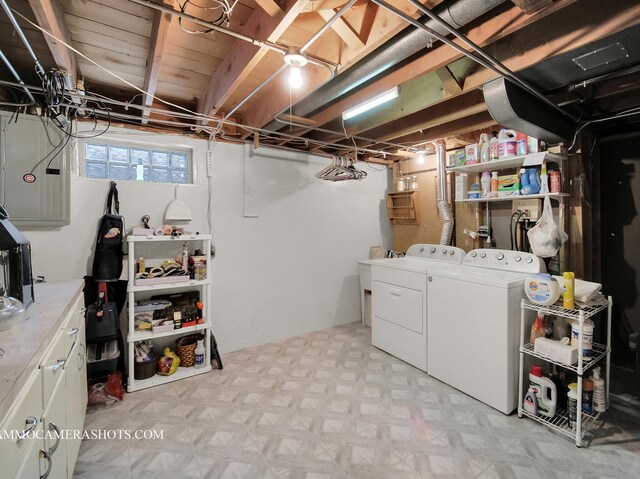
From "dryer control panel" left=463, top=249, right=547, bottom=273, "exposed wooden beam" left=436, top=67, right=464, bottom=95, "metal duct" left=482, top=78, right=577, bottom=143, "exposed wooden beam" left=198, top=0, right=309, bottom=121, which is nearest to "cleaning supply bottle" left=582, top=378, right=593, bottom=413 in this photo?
"dryer control panel" left=463, top=249, right=547, bottom=273

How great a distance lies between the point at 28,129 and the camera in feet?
7.02

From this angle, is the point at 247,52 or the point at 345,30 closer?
the point at 345,30

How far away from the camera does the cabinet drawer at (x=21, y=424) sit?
0.78 metres

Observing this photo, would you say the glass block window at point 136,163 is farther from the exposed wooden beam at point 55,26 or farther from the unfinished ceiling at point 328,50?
the exposed wooden beam at point 55,26

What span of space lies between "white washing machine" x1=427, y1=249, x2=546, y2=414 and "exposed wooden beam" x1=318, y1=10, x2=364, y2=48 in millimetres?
1772

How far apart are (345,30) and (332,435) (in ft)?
7.72

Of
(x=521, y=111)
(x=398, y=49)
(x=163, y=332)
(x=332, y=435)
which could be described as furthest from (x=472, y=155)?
(x=163, y=332)

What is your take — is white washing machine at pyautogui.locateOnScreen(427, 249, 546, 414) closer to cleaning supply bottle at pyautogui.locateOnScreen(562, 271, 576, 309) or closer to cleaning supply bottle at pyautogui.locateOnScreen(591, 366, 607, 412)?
cleaning supply bottle at pyautogui.locateOnScreen(562, 271, 576, 309)

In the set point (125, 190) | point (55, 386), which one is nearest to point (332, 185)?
point (125, 190)

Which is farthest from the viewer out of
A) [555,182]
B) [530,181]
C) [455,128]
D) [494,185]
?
[455,128]

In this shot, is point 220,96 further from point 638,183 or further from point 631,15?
point 638,183

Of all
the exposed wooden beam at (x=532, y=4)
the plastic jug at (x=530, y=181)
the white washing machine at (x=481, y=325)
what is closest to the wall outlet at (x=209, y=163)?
the white washing machine at (x=481, y=325)

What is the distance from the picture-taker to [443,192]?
11.0 feet

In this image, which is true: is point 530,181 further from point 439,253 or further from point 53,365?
point 53,365
